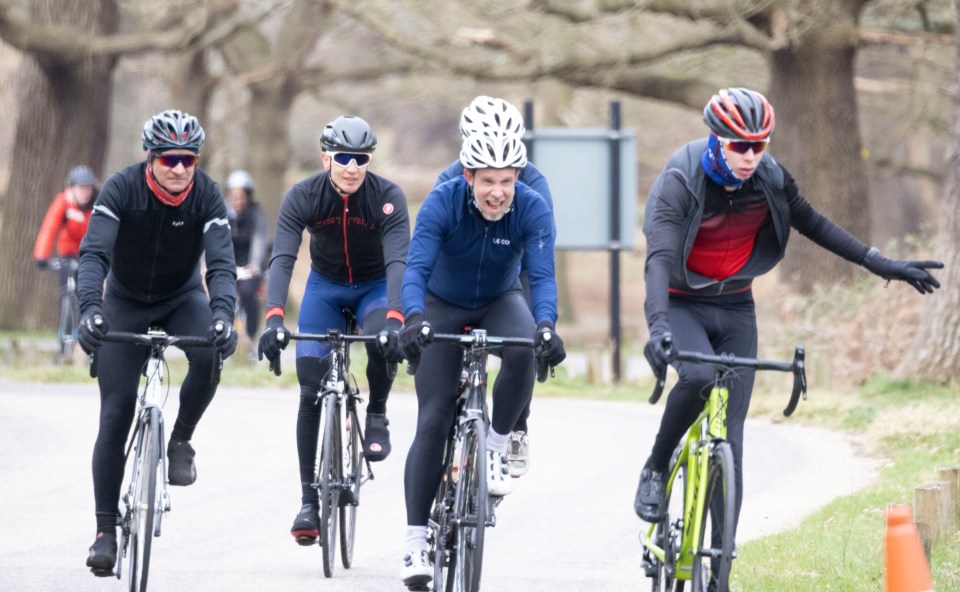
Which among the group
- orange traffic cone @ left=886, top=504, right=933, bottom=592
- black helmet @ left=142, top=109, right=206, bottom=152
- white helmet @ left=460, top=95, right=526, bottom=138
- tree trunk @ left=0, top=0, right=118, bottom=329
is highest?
tree trunk @ left=0, top=0, right=118, bottom=329

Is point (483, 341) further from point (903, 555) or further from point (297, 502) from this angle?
point (297, 502)

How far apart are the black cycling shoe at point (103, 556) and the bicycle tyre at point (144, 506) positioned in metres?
0.14

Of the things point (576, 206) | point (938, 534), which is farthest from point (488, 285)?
point (576, 206)

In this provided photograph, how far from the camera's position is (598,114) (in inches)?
1266

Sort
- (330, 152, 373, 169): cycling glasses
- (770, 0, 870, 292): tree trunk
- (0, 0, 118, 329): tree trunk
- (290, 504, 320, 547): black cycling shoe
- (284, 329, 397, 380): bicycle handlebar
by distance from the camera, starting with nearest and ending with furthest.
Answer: (284, 329, 397, 380): bicycle handlebar, (290, 504, 320, 547): black cycling shoe, (330, 152, 373, 169): cycling glasses, (770, 0, 870, 292): tree trunk, (0, 0, 118, 329): tree trunk

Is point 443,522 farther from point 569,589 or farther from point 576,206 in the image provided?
point 576,206

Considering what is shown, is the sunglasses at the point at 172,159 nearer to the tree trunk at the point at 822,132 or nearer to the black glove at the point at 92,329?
the black glove at the point at 92,329

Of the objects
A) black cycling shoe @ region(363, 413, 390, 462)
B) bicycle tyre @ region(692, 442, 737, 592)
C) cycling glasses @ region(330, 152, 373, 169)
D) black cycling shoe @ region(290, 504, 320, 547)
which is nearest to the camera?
bicycle tyre @ region(692, 442, 737, 592)

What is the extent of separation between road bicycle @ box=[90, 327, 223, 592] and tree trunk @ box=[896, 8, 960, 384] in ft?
27.1

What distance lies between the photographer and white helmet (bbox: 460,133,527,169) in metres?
6.64

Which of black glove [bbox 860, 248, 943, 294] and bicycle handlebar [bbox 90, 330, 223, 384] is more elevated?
black glove [bbox 860, 248, 943, 294]

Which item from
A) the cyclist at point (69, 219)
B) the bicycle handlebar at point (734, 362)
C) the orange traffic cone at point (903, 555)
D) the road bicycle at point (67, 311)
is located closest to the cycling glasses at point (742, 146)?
the bicycle handlebar at point (734, 362)

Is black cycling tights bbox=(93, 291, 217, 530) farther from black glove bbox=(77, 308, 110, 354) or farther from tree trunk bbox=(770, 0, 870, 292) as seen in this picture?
tree trunk bbox=(770, 0, 870, 292)

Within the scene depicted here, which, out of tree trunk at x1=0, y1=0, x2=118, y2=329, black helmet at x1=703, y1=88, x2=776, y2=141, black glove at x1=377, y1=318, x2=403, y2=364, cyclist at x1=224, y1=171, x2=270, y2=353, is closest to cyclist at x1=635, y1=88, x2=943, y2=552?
black helmet at x1=703, y1=88, x2=776, y2=141
